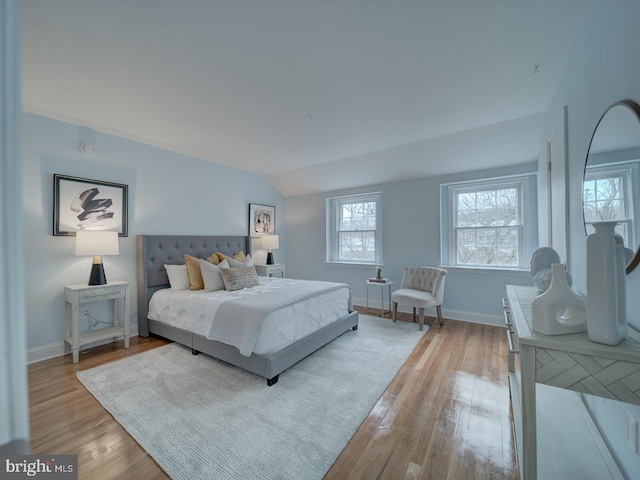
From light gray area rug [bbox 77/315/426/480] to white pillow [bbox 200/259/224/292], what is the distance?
729 millimetres

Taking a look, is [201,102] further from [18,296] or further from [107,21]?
[18,296]

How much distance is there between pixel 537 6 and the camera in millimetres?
1560

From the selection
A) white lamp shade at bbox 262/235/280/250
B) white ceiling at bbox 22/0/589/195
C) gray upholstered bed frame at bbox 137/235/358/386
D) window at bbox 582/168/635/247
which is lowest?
gray upholstered bed frame at bbox 137/235/358/386

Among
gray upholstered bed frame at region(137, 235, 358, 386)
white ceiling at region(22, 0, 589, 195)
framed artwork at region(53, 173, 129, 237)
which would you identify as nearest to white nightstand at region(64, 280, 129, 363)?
gray upholstered bed frame at region(137, 235, 358, 386)

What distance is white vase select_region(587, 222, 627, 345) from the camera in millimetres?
1047

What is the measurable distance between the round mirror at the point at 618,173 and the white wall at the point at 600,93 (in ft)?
0.25

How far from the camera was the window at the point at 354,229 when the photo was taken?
4914 millimetres

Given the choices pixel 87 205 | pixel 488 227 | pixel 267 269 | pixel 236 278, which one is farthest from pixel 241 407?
pixel 488 227

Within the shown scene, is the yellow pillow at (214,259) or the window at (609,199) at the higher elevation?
the window at (609,199)

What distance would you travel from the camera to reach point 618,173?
127 cm

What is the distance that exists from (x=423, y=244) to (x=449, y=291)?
81cm

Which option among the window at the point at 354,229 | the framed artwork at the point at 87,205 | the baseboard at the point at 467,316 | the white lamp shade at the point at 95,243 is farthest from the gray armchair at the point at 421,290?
the framed artwork at the point at 87,205

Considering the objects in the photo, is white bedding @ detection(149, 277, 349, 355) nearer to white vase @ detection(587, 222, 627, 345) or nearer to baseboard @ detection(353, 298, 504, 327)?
baseboard @ detection(353, 298, 504, 327)

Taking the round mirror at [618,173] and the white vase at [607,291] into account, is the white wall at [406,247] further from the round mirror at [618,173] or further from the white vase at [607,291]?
the white vase at [607,291]
